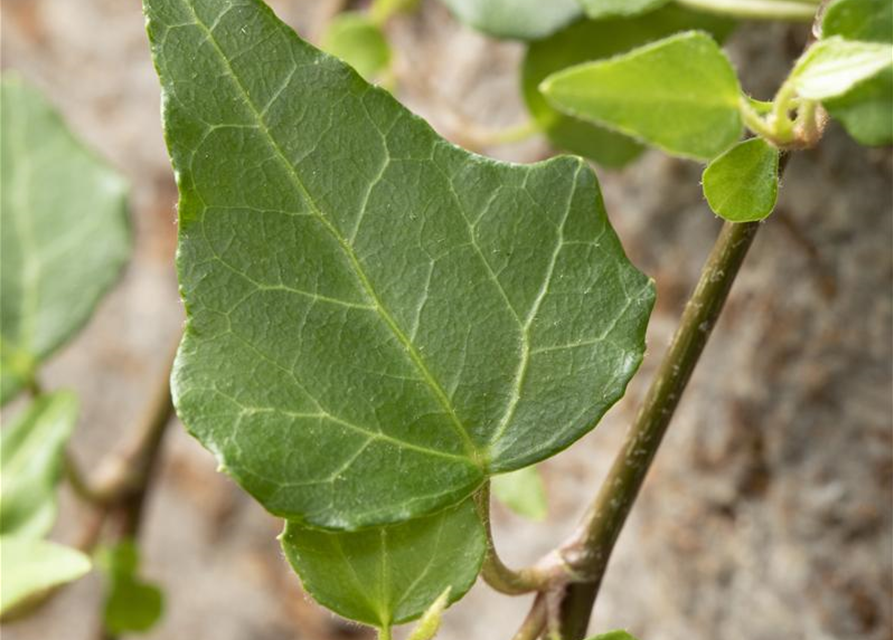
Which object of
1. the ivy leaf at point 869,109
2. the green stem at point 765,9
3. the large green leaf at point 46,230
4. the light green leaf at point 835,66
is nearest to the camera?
the light green leaf at point 835,66

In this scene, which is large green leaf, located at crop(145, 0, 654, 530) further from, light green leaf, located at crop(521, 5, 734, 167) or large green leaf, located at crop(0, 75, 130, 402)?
large green leaf, located at crop(0, 75, 130, 402)

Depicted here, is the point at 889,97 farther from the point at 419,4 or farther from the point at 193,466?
the point at 193,466

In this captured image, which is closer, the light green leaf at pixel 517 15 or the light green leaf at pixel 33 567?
the light green leaf at pixel 33 567

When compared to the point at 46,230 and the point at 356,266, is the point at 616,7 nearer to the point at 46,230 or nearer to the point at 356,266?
the point at 356,266

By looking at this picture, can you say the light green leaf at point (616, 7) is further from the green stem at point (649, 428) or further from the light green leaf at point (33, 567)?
the light green leaf at point (33, 567)

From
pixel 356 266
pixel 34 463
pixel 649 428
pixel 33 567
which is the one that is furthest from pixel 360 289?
pixel 34 463

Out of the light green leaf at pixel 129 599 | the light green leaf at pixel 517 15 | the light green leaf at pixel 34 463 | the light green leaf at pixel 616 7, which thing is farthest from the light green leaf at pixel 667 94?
the light green leaf at pixel 129 599

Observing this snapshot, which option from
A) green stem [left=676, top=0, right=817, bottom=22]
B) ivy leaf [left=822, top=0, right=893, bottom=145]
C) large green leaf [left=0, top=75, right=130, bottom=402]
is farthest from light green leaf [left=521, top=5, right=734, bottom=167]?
large green leaf [left=0, top=75, right=130, bottom=402]
